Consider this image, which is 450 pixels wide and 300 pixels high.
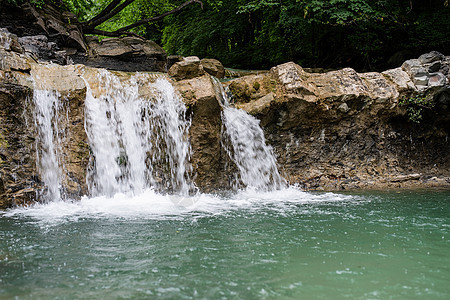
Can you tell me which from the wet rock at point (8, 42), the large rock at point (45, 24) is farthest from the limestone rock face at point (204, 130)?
the large rock at point (45, 24)

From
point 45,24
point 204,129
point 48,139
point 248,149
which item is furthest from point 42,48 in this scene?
point 248,149

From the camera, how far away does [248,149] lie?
8.50 meters

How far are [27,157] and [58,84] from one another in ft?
4.93

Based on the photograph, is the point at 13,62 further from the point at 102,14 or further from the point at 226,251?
the point at 102,14

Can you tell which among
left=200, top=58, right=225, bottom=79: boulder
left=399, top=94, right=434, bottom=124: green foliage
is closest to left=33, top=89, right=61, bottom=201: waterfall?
left=200, top=58, right=225, bottom=79: boulder

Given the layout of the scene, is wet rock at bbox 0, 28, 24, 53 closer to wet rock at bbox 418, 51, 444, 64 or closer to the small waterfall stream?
the small waterfall stream

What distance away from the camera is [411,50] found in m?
12.8

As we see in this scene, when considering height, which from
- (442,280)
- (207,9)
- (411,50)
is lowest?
(442,280)

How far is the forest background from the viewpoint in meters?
11.4

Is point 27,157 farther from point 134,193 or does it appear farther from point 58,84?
point 134,193

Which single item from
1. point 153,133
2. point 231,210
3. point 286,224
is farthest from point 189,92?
point 286,224

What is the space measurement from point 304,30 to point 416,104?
19.4 ft

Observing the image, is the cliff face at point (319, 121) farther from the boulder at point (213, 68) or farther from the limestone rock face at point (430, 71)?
the boulder at point (213, 68)

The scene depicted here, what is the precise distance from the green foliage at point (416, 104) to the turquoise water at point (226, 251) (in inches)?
133
